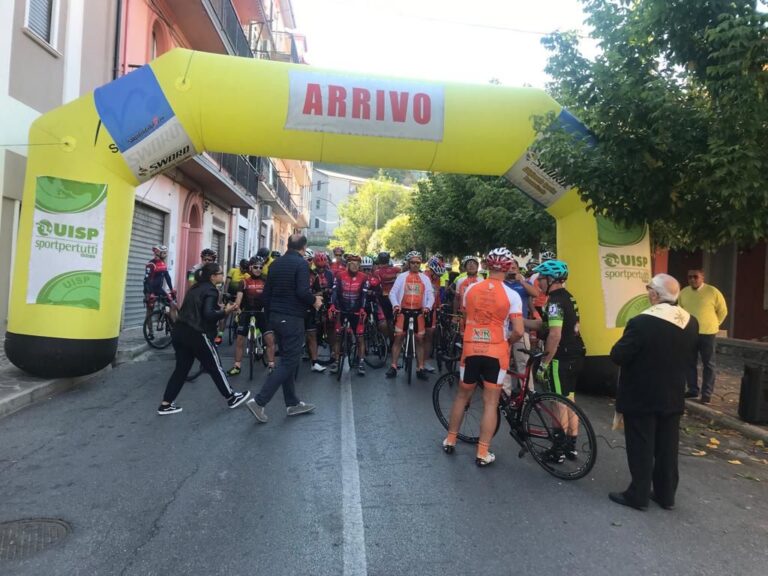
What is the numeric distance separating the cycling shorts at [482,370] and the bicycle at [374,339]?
4469 mm

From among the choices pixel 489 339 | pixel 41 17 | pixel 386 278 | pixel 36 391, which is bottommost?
pixel 36 391

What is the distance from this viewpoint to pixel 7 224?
8.73 meters

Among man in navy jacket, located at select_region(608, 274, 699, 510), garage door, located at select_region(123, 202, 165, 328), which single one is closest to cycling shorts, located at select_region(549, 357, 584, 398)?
man in navy jacket, located at select_region(608, 274, 699, 510)

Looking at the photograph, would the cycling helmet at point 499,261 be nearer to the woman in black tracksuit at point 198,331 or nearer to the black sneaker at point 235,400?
the woman in black tracksuit at point 198,331

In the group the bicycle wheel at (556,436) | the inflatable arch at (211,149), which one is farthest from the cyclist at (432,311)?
the bicycle wheel at (556,436)

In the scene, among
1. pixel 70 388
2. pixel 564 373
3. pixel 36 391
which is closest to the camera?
pixel 564 373

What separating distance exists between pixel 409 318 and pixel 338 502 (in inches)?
180

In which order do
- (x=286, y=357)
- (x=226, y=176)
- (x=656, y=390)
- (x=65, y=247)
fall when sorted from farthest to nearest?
1. (x=226, y=176)
2. (x=65, y=247)
3. (x=286, y=357)
4. (x=656, y=390)

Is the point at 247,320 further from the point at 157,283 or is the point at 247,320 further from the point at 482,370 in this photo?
the point at 482,370

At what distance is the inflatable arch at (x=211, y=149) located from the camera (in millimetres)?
6820

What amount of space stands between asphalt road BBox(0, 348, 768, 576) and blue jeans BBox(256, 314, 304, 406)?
0.96 feet

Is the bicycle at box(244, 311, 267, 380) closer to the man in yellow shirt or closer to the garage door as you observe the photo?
the garage door

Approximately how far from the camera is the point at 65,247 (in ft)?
22.5

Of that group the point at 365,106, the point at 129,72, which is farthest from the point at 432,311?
the point at 129,72
